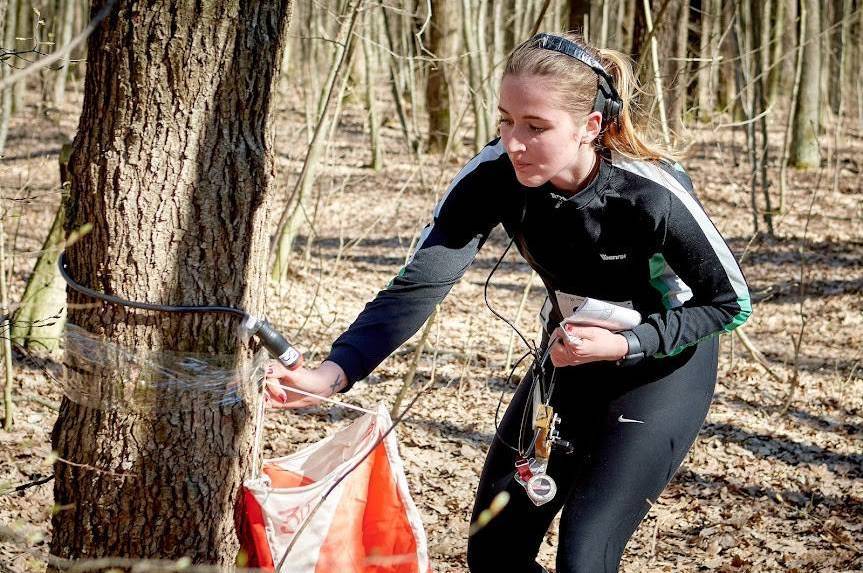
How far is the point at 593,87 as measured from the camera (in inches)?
98.0

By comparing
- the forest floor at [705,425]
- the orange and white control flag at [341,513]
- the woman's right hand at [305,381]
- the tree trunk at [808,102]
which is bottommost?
the forest floor at [705,425]

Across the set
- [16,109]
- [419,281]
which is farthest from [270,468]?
[16,109]

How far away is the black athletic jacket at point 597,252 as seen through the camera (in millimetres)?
2504

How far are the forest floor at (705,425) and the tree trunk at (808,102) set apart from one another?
2.85 m

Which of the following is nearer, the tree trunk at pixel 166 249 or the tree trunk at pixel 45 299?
the tree trunk at pixel 166 249

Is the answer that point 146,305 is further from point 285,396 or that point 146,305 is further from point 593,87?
point 593,87

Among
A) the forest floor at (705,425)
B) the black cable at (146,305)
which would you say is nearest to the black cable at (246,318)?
the black cable at (146,305)

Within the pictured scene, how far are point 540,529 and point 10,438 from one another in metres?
3.14

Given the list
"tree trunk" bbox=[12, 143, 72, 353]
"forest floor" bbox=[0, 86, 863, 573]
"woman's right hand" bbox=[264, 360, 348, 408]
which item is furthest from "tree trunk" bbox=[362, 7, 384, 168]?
"woman's right hand" bbox=[264, 360, 348, 408]

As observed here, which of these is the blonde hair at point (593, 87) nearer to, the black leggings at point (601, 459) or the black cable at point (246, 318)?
the black leggings at point (601, 459)

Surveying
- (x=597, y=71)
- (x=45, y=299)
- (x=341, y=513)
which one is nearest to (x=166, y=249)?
(x=341, y=513)

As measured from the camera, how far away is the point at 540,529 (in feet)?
8.94

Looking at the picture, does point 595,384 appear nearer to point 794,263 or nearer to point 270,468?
point 270,468

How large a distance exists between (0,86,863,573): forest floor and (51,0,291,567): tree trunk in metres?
0.25
